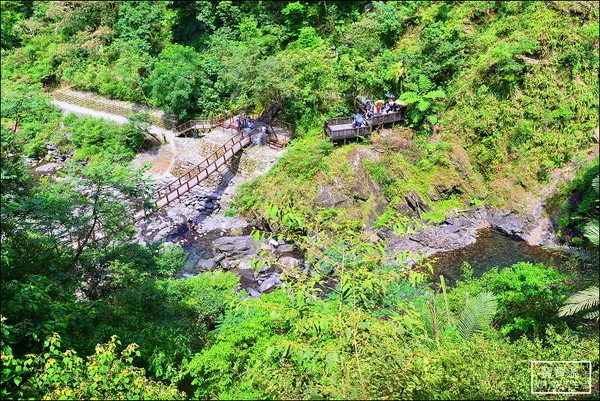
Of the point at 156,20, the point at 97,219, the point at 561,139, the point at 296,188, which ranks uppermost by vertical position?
the point at 156,20

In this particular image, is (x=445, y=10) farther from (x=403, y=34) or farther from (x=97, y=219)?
(x=97, y=219)

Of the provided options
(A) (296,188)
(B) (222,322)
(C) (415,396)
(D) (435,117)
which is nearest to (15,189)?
(B) (222,322)

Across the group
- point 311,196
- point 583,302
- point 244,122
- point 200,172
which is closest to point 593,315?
point 583,302

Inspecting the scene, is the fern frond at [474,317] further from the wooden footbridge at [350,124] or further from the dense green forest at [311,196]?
the wooden footbridge at [350,124]

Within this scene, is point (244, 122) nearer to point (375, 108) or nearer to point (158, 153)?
point (158, 153)

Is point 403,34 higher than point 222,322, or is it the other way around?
point 403,34

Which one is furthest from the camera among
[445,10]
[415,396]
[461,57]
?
[445,10]
